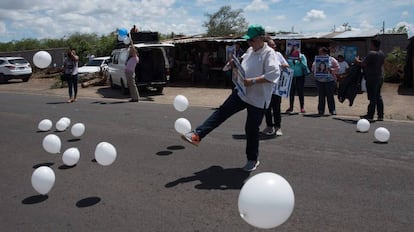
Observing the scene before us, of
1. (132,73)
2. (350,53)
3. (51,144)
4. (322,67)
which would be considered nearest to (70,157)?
(51,144)

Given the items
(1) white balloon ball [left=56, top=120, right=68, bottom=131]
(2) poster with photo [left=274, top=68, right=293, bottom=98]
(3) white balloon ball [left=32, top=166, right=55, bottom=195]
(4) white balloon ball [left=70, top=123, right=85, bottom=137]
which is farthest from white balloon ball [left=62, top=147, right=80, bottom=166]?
(2) poster with photo [left=274, top=68, right=293, bottom=98]

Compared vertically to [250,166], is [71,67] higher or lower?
higher

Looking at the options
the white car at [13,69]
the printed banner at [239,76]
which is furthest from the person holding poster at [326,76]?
the white car at [13,69]

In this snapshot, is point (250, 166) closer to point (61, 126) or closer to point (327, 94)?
point (61, 126)

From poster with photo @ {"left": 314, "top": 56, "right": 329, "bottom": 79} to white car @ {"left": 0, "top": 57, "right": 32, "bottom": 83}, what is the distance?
22.3 metres

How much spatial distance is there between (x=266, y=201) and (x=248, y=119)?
2.43m

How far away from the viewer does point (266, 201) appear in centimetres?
299

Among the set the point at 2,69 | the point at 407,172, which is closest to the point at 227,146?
the point at 407,172

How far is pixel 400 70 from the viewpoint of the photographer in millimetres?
17438

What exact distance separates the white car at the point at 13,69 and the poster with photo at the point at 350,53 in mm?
20139

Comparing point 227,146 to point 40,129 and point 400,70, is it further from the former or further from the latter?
point 400,70

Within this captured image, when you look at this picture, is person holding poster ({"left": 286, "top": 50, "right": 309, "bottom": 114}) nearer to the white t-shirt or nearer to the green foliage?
the white t-shirt

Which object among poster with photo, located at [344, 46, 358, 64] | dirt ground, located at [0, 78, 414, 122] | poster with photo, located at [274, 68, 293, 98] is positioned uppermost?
poster with photo, located at [344, 46, 358, 64]

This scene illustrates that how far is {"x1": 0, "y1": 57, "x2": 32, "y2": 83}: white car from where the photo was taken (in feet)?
88.0
